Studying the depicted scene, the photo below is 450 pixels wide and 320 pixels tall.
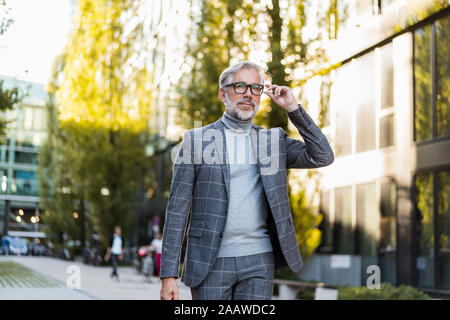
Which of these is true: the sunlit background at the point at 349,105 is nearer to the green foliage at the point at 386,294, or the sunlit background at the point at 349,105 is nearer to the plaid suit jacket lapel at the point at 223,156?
the green foliage at the point at 386,294

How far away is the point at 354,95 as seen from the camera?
18.5m

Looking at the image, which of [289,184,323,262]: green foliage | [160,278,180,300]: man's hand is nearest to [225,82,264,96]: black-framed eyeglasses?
[160,278,180,300]: man's hand

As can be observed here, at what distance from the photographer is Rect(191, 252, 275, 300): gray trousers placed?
11.0ft

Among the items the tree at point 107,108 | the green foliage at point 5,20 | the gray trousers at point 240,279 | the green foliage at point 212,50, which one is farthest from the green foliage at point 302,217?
the tree at point 107,108

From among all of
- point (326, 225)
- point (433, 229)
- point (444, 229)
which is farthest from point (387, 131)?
point (326, 225)

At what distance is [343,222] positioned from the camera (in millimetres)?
18672

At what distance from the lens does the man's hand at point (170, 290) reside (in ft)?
10.9

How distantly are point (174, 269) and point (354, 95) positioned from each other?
15681 mm

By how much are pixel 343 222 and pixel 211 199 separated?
15662mm

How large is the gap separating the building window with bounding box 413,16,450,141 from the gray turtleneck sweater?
11.5m

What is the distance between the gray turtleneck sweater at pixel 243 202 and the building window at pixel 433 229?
11.3m

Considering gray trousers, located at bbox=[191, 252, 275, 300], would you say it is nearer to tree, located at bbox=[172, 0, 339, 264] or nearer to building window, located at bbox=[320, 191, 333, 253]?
tree, located at bbox=[172, 0, 339, 264]
